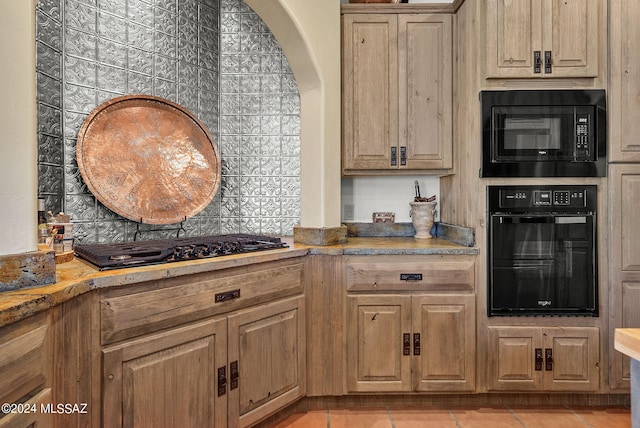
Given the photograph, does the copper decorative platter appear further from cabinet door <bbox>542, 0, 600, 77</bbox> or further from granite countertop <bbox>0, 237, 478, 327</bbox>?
cabinet door <bbox>542, 0, 600, 77</bbox>

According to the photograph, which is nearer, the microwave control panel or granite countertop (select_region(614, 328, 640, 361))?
granite countertop (select_region(614, 328, 640, 361))

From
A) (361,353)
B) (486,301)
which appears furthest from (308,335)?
(486,301)

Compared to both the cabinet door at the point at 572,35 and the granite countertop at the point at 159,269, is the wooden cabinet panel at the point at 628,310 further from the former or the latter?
the cabinet door at the point at 572,35

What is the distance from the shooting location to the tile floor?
229 cm

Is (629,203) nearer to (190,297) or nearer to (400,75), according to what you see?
(400,75)

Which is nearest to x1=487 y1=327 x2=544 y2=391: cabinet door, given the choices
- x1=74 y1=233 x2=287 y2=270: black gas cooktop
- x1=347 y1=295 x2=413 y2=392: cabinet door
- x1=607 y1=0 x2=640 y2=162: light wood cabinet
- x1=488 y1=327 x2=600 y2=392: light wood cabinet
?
x1=488 y1=327 x2=600 y2=392: light wood cabinet

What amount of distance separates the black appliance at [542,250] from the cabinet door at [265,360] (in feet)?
3.70

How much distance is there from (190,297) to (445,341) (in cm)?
146

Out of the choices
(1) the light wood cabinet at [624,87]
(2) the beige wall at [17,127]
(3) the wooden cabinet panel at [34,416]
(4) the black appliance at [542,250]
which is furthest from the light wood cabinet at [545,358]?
(2) the beige wall at [17,127]

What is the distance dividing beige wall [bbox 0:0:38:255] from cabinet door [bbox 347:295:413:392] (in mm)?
1621

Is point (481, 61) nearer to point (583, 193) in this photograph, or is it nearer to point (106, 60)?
point (583, 193)

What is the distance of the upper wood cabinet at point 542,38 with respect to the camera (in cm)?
236

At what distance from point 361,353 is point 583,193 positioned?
1.54 metres

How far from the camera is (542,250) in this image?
2.40 meters
